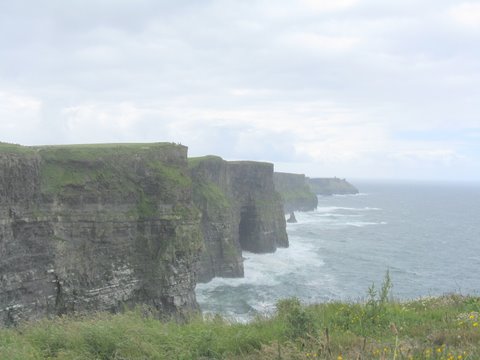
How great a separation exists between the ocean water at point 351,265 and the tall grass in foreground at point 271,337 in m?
2.69

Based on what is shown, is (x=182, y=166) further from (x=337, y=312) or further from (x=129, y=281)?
(x=337, y=312)

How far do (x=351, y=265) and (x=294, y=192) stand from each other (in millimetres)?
79897

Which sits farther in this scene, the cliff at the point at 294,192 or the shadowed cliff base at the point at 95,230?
the cliff at the point at 294,192

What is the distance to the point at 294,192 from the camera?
474 feet

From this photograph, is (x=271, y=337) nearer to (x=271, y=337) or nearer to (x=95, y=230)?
(x=271, y=337)

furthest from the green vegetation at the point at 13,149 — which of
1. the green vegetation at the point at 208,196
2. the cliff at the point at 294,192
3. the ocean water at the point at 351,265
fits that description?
the cliff at the point at 294,192

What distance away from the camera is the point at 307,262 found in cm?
6694

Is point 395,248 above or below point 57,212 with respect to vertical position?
below

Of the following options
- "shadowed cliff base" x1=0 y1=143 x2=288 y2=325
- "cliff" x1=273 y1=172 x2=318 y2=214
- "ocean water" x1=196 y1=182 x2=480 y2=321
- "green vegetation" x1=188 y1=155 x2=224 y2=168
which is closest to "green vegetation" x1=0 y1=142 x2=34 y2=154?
"shadowed cliff base" x1=0 y1=143 x2=288 y2=325

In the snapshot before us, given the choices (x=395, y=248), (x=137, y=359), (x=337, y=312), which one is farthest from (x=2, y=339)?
(x=395, y=248)

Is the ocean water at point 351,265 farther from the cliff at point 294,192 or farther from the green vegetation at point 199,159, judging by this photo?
the cliff at point 294,192

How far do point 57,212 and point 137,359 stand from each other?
29.7 m

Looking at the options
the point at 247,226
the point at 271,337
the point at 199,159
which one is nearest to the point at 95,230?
the point at 199,159

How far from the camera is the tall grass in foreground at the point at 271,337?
23.3ft
